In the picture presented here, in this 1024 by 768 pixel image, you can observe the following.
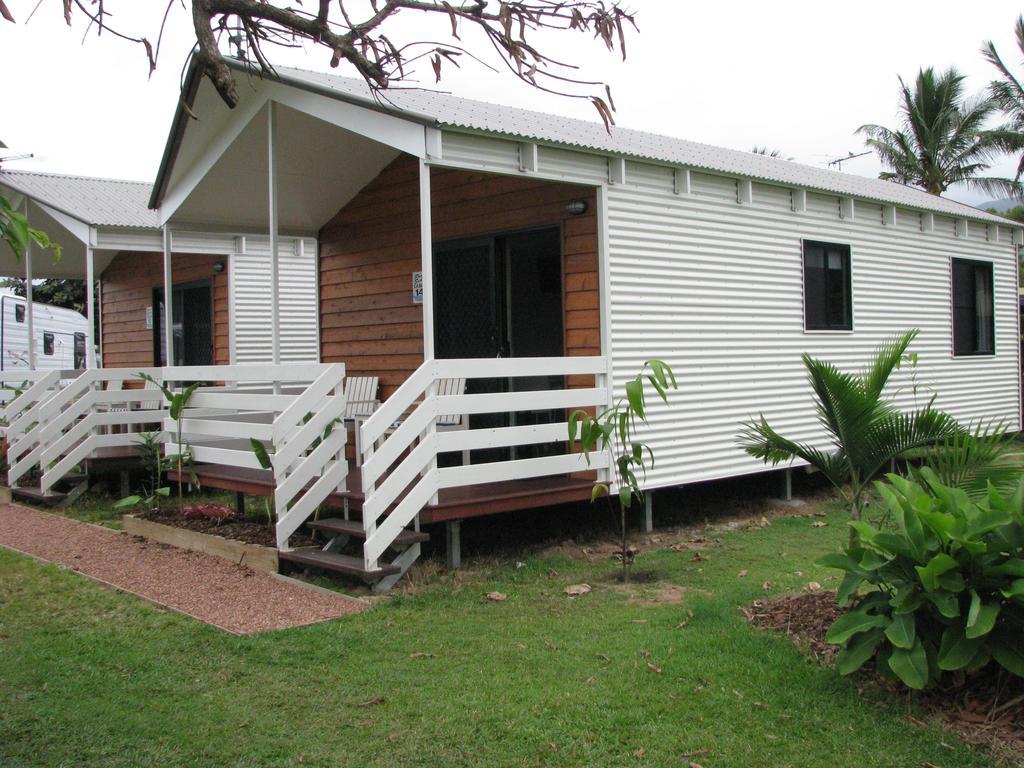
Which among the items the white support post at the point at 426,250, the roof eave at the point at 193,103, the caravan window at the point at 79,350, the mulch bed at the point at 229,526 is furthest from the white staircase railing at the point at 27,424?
the caravan window at the point at 79,350

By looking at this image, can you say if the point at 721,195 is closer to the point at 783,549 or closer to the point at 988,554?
the point at 783,549

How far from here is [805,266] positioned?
400 inches

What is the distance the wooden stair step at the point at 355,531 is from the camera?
6379 millimetres

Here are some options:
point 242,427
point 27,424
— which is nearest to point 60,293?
point 27,424

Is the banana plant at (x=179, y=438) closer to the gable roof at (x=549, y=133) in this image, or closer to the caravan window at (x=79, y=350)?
the gable roof at (x=549, y=133)

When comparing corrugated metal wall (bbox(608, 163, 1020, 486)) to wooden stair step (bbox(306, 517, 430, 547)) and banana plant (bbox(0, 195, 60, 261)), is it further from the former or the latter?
banana plant (bbox(0, 195, 60, 261))

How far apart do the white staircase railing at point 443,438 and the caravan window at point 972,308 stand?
23.2 ft

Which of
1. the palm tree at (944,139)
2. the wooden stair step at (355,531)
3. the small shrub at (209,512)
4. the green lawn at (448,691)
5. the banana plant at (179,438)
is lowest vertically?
the green lawn at (448,691)

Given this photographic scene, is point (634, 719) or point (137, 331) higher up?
point (137, 331)

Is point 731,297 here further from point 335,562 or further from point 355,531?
point 335,562

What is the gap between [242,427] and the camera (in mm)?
7898

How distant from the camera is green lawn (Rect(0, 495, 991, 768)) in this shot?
383cm

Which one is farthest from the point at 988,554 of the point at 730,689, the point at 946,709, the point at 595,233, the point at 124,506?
the point at 124,506

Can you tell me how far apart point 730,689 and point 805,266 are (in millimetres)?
6648
